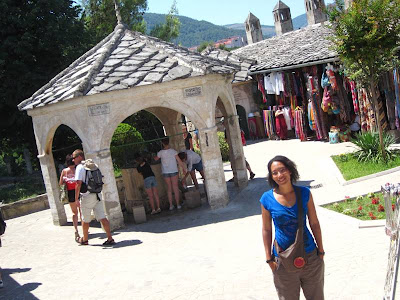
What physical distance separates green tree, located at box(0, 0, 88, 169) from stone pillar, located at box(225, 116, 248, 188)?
10892 mm

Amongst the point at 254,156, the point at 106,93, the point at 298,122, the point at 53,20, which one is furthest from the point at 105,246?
the point at 53,20

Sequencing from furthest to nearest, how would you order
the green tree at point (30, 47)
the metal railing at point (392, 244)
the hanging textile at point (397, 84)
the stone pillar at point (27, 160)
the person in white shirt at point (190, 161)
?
1. the stone pillar at point (27, 160)
2. the green tree at point (30, 47)
3. the hanging textile at point (397, 84)
4. the person in white shirt at point (190, 161)
5. the metal railing at point (392, 244)

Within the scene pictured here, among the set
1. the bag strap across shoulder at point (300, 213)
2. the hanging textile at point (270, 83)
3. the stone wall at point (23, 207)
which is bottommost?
the stone wall at point (23, 207)

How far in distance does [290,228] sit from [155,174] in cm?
921

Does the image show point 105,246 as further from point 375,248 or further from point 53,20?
point 53,20

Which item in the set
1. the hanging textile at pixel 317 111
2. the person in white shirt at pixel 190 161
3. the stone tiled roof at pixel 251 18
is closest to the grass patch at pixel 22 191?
the person in white shirt at pixel 190 161

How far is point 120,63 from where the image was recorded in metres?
12.6

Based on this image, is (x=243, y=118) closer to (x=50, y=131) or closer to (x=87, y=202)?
(x=50, y=131)

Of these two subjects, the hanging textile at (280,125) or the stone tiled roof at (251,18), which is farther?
the stone tiled roof at (251,18)

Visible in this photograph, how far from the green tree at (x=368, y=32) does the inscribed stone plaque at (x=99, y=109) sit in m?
6.02

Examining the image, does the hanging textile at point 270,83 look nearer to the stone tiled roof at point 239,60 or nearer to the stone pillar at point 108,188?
the stone tiled roof at point 239,60

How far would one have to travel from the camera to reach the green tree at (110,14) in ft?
107

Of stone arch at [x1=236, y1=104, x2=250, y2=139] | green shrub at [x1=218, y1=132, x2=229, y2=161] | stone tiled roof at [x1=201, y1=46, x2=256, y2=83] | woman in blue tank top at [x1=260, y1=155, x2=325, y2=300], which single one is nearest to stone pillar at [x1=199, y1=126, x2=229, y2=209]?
woman in blue tank top at [x1=260, y1=155, x2=325, y2=300]

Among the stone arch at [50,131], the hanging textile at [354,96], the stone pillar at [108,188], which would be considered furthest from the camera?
the hanging textile at [354,96]
